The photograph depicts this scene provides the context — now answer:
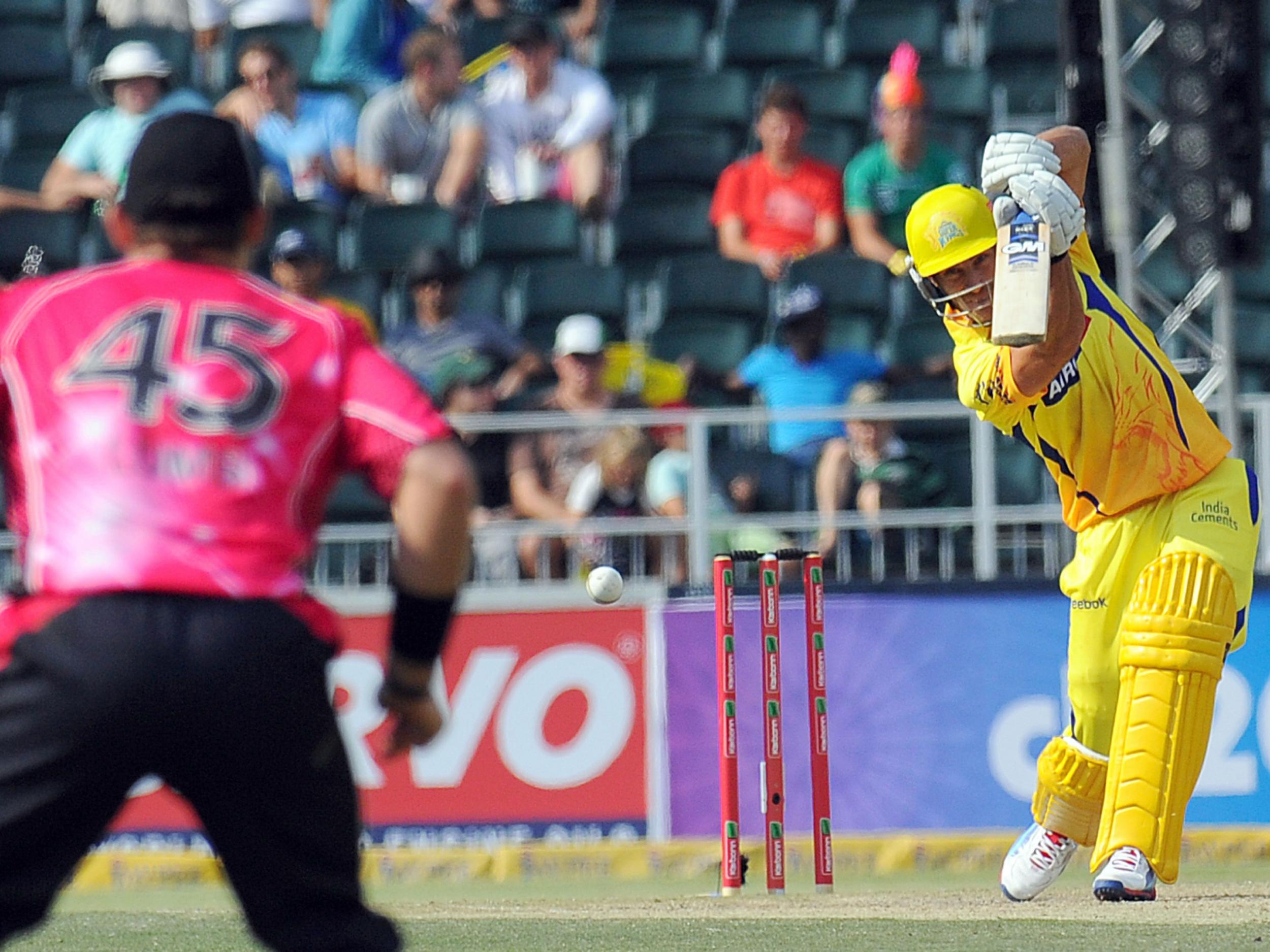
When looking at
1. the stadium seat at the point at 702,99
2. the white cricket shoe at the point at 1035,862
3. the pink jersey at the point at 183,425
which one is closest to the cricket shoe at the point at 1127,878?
the white cricket shoe at the point at 1035,862

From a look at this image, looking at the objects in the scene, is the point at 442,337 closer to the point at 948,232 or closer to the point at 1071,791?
the point at 948,232

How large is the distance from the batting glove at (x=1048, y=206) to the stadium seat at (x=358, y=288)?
6097 mm

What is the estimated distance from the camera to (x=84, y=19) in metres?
15.3

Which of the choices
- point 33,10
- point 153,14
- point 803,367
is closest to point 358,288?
point 803,367

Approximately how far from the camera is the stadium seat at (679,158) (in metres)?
13.6

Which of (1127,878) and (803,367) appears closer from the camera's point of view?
(1127,878)

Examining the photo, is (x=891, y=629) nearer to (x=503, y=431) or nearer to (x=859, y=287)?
(x=503, y=431)

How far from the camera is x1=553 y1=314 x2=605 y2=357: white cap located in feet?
34.4

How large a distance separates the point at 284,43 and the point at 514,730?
585 centimetres

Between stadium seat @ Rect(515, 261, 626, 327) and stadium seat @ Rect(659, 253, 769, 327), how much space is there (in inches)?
10.9

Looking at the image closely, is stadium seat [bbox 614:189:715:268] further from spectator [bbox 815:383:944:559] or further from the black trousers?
Result: the black trousers

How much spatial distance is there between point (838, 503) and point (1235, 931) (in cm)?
418

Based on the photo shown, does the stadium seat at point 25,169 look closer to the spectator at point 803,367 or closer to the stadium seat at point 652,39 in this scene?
the stadium seat at point 652,39

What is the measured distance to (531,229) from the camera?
12867 millimetres
